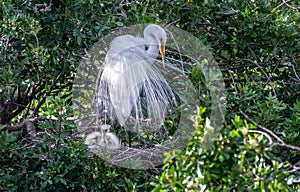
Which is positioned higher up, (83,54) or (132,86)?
(83,54)

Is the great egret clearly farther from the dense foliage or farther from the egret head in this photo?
the egret head

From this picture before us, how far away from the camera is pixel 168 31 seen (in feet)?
8.80

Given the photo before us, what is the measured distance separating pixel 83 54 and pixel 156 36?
385mm

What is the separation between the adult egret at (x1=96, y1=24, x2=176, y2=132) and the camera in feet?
8.96

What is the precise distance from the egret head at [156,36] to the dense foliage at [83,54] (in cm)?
4

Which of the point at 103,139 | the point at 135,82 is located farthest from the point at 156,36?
the point at 103,139


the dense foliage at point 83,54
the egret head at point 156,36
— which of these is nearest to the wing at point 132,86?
the egret head at point 156,36

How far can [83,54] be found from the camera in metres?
2.64

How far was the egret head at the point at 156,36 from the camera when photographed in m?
2.66

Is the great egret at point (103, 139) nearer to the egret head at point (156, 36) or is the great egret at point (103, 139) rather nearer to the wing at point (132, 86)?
the wing at point (132, 86)

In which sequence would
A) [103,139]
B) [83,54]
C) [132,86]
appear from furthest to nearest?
[132,86], [83,54], [103,139]

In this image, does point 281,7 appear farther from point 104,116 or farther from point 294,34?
point 104,116

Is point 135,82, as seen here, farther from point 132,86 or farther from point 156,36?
point 156,36

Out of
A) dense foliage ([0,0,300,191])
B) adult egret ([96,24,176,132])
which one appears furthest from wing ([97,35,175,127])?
dense foliage ([0,0,300,191])
